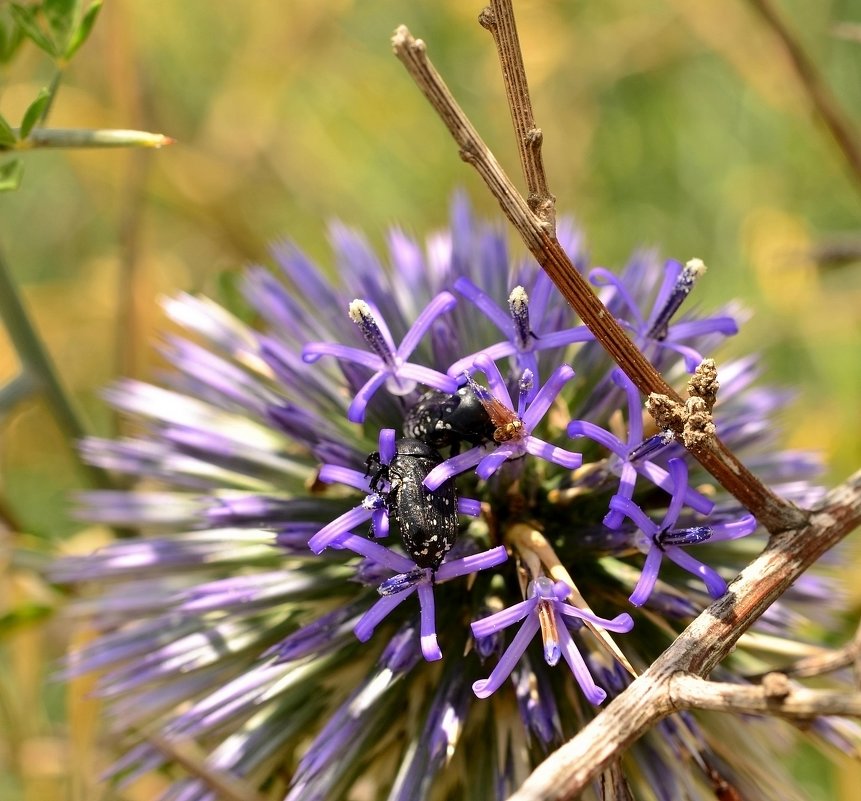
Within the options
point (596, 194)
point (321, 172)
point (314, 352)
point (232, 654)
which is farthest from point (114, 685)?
point (596, 194)

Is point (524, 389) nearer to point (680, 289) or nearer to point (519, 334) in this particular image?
point (519, 334)

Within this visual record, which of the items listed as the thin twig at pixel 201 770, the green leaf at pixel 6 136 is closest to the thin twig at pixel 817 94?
the green leaf at pixel 6 136

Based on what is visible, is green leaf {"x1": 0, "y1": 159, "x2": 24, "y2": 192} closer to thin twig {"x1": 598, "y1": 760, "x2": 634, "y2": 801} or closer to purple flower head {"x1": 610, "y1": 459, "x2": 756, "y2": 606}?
purple flower head {"x1": 610, "y1": 459, "x2": 756, "y2": 606}

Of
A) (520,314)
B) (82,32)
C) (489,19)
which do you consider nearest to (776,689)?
(520,314)

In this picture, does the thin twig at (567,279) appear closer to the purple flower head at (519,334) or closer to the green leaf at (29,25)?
the purple flower head at (519,334)

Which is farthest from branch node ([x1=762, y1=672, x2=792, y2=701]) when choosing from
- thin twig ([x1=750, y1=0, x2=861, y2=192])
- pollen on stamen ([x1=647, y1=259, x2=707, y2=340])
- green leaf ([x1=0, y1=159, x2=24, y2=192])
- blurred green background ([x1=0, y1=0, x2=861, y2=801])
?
blurred green background ([x1=0, y1=0, x2=861, y2=801])

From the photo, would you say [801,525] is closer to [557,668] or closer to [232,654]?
[557,668]
